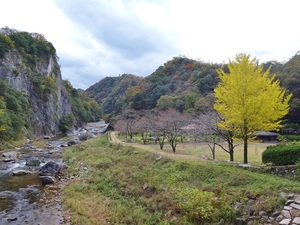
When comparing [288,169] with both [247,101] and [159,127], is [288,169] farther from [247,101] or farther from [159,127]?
[159,127]

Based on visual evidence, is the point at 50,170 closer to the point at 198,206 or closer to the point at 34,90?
the point at 198,206

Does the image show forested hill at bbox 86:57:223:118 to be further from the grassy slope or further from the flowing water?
the flowing water

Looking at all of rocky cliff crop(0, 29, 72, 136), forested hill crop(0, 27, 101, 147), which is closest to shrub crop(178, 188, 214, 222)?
forested hill crop(0, 27, 101, 147)

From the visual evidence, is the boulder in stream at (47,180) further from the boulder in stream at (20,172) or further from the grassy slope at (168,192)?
the boulder in stream at (20,172)

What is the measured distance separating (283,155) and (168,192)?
23.0 ft

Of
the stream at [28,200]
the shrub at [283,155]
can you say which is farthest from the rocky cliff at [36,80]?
the shrub at [283,155]

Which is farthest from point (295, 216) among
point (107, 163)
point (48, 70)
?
point (48, 70)

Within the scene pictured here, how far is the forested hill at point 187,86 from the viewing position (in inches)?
1757

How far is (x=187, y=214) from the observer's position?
12586mm

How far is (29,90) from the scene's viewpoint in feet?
200

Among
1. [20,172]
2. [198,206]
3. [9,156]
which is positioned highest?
[198,206]

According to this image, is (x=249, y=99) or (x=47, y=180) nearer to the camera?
(x=249, y=99)

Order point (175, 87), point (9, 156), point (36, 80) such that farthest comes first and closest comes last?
point (175, 87), point (36, 80), point (9, 156)

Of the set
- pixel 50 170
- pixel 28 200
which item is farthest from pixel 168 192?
pixel 50 170
